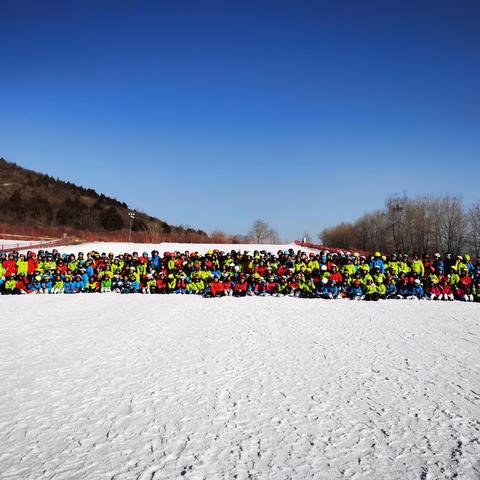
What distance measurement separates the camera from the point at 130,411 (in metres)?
4.31

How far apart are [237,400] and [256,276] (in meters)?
9.26

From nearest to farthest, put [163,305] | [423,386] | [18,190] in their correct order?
[423,386]
[163,305]
[18,190]

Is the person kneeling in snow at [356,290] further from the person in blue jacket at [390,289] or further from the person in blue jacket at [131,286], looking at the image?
the person in blue jacket at [131,286]

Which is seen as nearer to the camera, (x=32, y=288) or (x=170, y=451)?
(x=170, y=451)

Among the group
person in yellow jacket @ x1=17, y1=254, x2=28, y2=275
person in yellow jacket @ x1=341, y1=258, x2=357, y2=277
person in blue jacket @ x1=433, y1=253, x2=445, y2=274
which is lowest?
person in yellow jacket @ x1=17, y1=254, x2=28, y2=275

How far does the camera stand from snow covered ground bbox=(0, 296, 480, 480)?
3.38 m

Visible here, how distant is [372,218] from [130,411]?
6392cm

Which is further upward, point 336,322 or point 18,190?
point 18,190

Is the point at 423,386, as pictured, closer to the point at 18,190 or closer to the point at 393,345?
the point at 393,345

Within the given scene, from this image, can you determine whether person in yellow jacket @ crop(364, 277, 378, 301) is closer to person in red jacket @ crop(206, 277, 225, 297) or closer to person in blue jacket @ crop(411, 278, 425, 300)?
person in blue jacket @ crop(411, 278, 425, 300)

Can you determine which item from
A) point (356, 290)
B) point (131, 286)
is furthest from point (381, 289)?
point (131, 286)

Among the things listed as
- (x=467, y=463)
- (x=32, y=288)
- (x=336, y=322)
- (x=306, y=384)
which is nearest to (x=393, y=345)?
(x=336, y=322)

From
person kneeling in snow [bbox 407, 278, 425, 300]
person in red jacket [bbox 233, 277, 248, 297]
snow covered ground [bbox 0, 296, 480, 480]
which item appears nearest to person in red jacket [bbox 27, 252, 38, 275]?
snow covered ground [bbox 0, 296, 480, 480]

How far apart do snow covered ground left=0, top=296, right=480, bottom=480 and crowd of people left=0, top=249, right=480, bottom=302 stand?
4.53m
